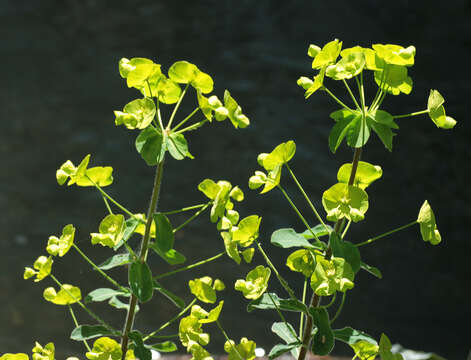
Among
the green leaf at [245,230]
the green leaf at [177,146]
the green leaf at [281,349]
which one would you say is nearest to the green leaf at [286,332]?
the green leaf at [281,349]

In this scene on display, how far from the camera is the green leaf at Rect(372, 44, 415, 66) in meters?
0.61

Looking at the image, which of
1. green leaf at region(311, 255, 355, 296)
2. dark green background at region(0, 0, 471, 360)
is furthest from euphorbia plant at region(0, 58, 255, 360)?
dark green background at region(0, 0, 471, 360)

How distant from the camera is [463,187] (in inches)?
120

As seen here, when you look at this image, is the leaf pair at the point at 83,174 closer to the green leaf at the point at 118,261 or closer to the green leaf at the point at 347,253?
the green leaf at the point at 118,261

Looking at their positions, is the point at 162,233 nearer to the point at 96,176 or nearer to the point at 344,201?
the point at 96,176

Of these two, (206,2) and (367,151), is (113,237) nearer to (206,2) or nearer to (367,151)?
(367,151)

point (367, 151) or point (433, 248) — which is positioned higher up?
point (367, 151)

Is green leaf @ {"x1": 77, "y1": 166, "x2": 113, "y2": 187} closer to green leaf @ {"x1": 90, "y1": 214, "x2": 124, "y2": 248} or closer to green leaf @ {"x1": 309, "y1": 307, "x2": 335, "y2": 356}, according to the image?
green leaf @ {"x1": 90, "y1": 214, "x2": 124, "y2": 248}

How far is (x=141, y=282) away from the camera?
0.68 meters

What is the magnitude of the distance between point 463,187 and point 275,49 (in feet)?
3.82

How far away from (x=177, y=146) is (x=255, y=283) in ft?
0.56

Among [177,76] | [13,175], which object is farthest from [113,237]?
[13,175]

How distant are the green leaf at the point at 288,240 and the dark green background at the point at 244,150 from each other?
2273 millimetres

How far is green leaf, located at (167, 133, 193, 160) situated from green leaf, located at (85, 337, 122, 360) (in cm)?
21
